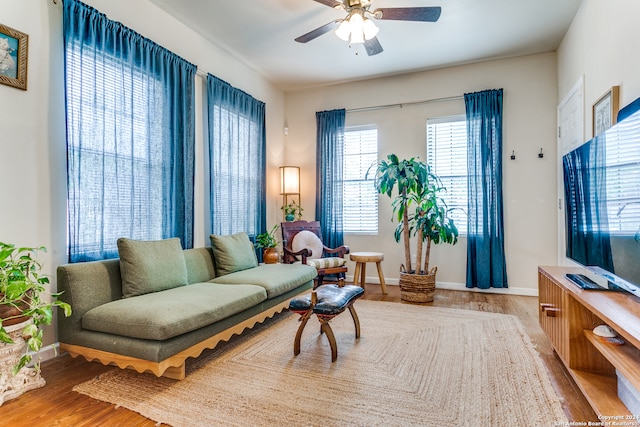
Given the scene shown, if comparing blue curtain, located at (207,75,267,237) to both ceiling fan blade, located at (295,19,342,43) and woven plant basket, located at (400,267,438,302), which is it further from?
woven plant basket, located at (400,267,438,302)

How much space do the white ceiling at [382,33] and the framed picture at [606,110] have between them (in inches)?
45.9

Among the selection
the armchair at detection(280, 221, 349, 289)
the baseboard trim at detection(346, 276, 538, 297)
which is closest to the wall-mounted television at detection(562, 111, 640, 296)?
the baseboard trim at detection(346, 276, 538, 297)

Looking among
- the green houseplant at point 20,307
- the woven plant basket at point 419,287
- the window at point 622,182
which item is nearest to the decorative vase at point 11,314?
the green houseplant at point 20,307

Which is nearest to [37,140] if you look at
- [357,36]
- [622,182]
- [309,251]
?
[357,36]

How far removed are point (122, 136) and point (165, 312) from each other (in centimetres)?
165

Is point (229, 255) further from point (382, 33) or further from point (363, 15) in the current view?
point (382, 33)

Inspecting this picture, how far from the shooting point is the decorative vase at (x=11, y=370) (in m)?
1.88

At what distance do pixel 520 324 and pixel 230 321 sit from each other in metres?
2.62

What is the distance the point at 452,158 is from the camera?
4.78 meters

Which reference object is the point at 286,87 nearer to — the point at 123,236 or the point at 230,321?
the point at 123,236

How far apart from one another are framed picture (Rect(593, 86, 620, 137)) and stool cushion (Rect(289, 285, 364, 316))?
237 centimetres

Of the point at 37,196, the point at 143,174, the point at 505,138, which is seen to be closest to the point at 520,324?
the point at 505,138

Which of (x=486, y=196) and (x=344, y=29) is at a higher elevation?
(x=344, y=29)

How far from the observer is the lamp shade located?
5367mm
